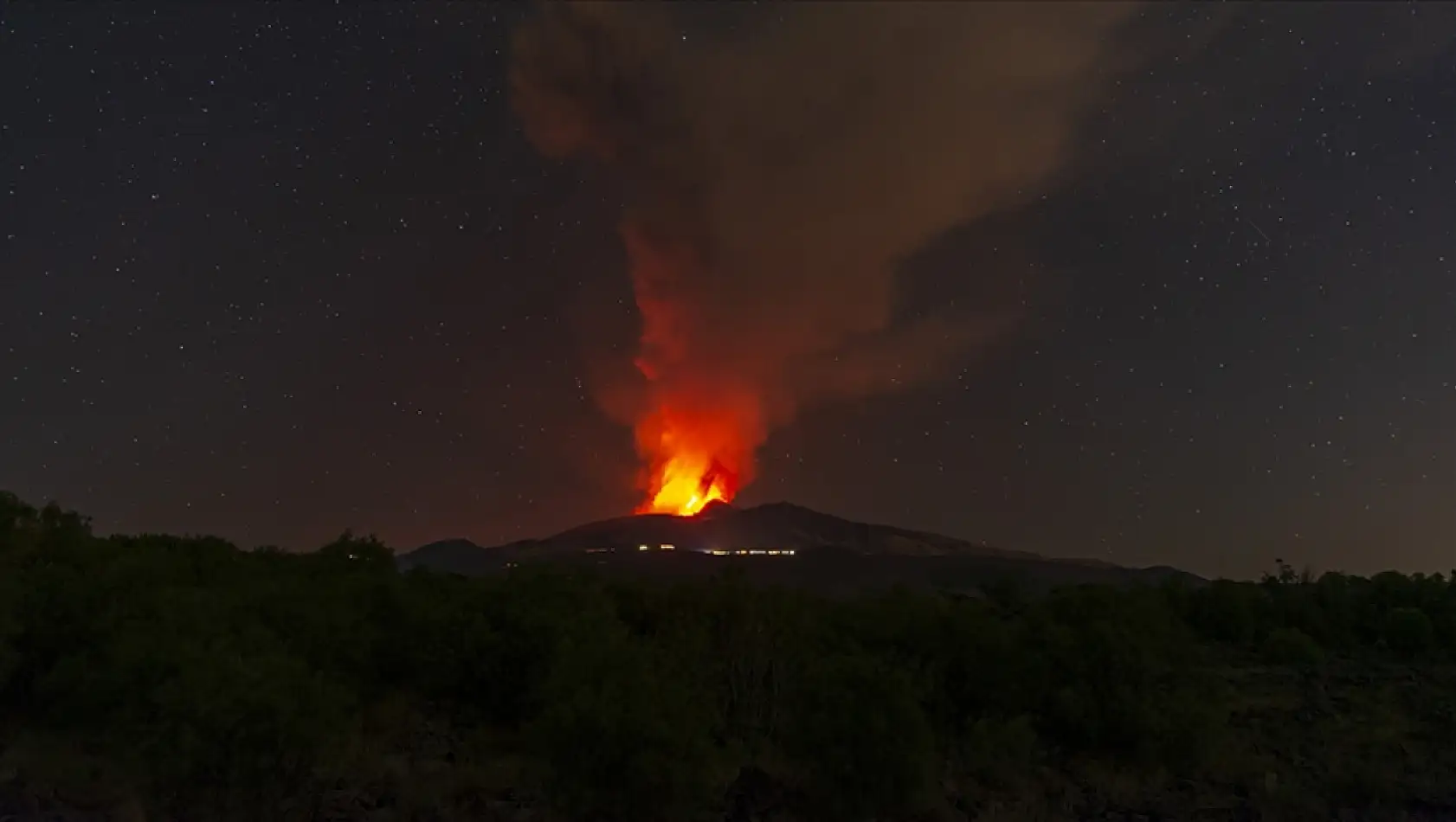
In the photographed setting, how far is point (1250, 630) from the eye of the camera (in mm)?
48781

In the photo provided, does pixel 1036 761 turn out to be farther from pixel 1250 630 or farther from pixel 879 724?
pixel 1250 630

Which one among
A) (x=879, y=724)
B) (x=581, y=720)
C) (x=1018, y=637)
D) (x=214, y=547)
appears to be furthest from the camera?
(x=214, y=547)

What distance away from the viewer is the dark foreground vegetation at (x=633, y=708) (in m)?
19.0

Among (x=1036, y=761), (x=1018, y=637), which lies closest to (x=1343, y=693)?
(x=1018, y=637)

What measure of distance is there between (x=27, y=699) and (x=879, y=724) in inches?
692

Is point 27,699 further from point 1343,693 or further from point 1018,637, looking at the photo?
point 1343,693

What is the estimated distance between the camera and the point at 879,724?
2052 cm

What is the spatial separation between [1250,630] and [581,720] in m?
37.9

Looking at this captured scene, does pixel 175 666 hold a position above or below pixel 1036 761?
above

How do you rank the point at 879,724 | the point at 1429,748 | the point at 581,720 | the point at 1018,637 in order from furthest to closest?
the point at 1018,637 → the point at 1429,748 → the point at 879,724 → the point at 581,720

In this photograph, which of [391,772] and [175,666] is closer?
[175,666]

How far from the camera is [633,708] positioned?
1909cm

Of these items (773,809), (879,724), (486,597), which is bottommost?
(773,809)

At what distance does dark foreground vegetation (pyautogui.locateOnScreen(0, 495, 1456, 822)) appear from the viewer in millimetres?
18953
